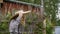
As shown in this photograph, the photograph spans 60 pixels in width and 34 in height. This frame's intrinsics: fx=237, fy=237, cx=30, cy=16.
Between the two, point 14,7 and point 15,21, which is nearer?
point 15,21

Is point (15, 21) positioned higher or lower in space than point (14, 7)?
lower

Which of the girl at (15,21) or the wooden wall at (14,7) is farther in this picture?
the wooden wall at (14,7)

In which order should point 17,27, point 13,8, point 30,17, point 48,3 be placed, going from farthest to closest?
point 48,3 < point 13,8 < point 30,17 < point 17,27

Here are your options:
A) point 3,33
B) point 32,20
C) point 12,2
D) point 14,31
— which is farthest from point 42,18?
point 12,2

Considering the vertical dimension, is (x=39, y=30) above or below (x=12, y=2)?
below

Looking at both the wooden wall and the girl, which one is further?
the wooden wall

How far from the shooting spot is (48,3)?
48.1 feet

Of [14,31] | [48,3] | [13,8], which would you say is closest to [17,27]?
[14,31]

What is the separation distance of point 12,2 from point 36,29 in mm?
3563

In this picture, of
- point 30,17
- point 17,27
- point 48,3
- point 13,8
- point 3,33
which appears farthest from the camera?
point 48,3

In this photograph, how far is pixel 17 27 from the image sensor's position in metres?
6.88

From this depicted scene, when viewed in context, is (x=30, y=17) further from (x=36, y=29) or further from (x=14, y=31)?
(x=14, y=31)

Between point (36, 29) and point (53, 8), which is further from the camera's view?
point (53, 8)

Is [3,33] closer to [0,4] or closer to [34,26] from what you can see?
[34,26]
